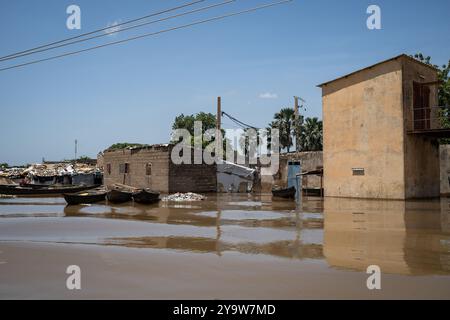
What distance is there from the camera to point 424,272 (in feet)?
22.3

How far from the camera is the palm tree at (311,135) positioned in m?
45.9

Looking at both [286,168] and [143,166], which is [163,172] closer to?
[143,166]

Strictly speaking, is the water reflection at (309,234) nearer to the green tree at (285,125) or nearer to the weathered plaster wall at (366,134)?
the weathered plaster wall at (366,134)

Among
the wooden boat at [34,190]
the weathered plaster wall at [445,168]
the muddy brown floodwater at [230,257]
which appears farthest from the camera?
the wooden boat at [34,190]

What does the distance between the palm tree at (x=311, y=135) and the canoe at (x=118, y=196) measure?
28.0m

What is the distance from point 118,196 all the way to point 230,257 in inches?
583

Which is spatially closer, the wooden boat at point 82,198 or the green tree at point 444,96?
the wooden boat at point 82,198

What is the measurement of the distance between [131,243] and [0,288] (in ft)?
12.4

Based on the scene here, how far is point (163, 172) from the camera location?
30.7 m

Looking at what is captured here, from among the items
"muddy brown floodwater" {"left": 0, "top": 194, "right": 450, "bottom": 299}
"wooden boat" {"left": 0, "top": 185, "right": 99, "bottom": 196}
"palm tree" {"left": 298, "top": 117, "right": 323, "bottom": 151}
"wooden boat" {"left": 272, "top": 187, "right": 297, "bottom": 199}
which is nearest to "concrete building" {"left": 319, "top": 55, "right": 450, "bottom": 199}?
"wooden boat" {"left": 272, "top": 187, "right": 297, "bottom": 199}

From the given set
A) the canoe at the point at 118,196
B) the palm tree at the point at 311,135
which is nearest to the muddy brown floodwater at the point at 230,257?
the canoe at the point at 118,196

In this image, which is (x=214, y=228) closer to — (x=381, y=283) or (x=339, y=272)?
(x=339, y=272)

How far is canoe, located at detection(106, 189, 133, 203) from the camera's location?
21744mm
